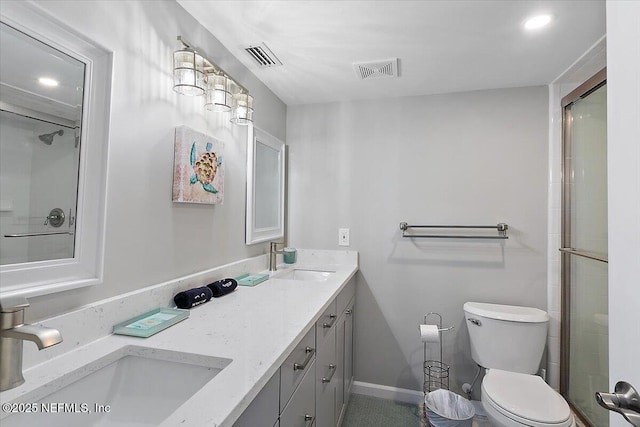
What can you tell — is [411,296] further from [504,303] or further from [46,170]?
[46,170]

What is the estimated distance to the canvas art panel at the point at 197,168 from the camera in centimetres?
133

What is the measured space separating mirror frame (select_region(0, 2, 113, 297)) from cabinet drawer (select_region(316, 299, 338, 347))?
2.84ft

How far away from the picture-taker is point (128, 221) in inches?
43.9

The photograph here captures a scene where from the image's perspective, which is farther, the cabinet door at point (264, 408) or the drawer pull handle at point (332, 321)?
the drawer pull handle at point (332, 321)

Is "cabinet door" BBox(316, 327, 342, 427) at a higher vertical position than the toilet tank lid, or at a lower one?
lower

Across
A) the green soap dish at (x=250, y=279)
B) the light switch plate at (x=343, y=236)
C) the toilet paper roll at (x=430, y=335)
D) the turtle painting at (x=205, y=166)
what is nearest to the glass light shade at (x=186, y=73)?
the turtle painting at (x=205, y=166)

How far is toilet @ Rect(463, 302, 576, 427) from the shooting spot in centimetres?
147

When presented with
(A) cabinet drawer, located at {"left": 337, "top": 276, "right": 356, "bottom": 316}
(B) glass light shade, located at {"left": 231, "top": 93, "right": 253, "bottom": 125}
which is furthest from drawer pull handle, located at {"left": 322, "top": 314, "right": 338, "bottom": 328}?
(B) glass light shade, located at {"left": 231, "top": 93, "right": 253, "bottom": 125}

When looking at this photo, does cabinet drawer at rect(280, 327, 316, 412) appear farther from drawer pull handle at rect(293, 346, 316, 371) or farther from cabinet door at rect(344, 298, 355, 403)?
cabinet door at rect(344, 298, 355, 403)

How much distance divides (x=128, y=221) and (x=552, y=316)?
2594 mm

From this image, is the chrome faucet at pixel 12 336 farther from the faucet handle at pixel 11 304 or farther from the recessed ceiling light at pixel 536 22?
the recessed ceiling light at pixel 536 22

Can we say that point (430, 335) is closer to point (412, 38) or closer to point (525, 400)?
point (525, 400)

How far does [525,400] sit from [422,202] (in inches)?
51.9

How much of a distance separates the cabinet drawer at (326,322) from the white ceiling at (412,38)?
142cm
